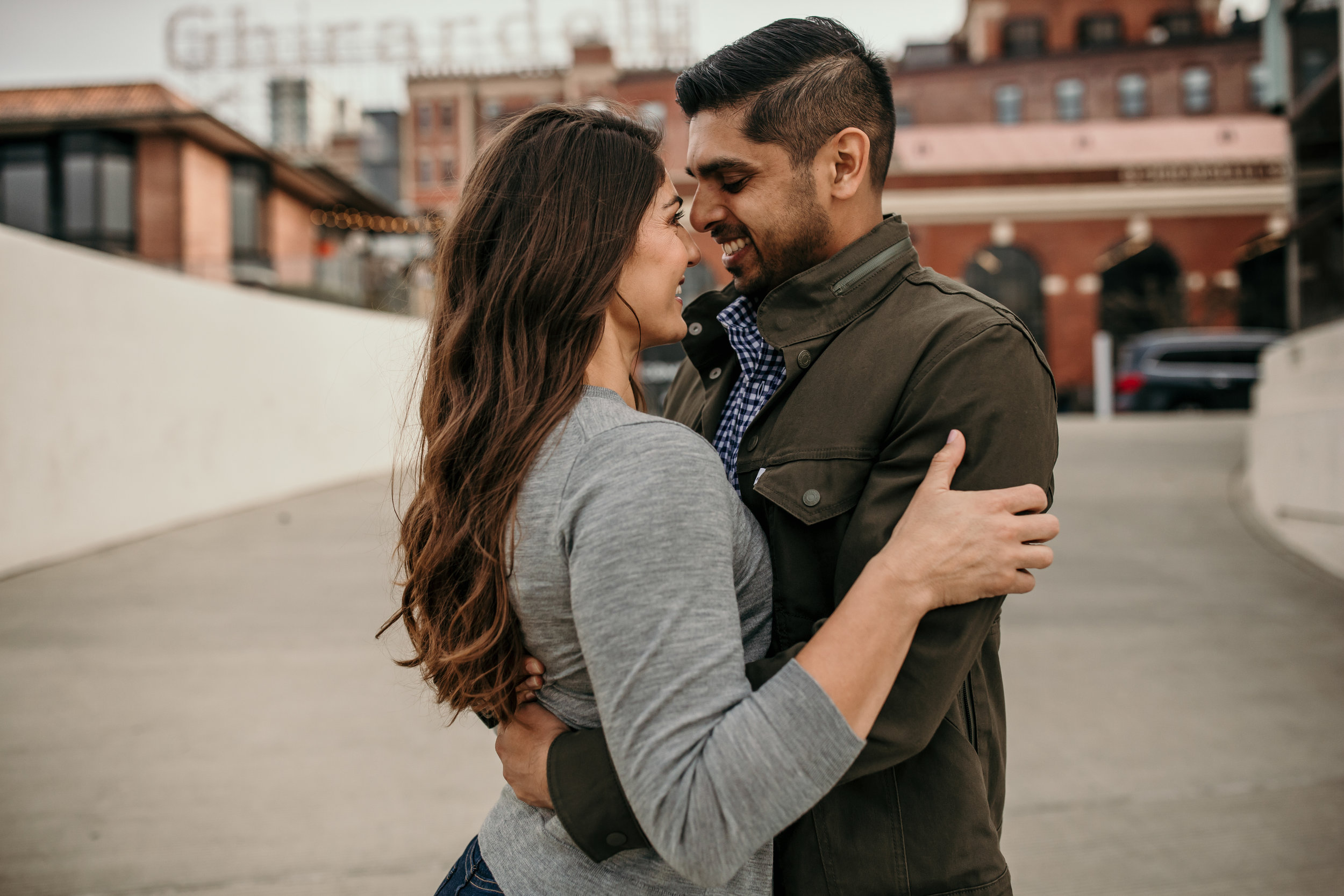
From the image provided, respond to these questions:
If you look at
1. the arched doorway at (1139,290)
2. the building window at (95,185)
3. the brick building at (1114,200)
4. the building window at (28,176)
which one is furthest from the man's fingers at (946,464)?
the arched doorway at (1139,290)

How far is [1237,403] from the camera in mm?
18312

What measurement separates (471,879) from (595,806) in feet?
1.10

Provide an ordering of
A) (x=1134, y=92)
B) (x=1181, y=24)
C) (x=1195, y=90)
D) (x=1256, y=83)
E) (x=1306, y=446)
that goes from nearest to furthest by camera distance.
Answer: (x=1306, y=446) < (x=1256, y=83) < (x=1195, y=90) < (x=1134, y=92) < (x=1181, y=24)

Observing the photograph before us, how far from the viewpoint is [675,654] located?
1.07 metres

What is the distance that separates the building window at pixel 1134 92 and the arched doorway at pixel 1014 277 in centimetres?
1035

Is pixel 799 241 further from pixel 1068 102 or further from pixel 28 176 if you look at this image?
pixel 1068 102

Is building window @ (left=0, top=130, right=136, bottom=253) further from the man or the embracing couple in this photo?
the embracing couple

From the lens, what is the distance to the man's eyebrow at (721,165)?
1655 millimetres

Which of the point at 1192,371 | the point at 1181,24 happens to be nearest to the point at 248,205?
the point at 1192,371

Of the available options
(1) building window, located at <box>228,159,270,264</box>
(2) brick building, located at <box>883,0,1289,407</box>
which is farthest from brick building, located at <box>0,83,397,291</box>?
(2) brick building, located at <box>883,0,1289,407</box>

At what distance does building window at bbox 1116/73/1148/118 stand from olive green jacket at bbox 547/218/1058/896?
131 ft

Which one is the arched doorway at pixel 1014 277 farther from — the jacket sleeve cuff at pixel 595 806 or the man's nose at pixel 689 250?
the jacket sleeve cuff at pixel 595 806

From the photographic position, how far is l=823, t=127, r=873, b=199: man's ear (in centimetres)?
166

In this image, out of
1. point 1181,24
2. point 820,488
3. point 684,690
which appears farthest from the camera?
point 1181,24
